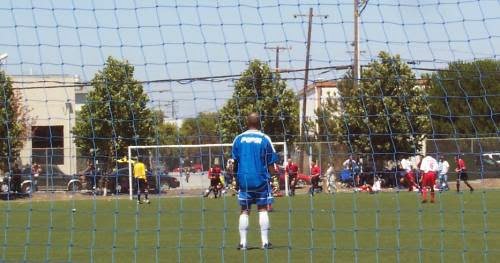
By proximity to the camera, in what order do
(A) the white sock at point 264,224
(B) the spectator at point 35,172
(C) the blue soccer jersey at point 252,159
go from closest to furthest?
(C) the blue soccer jersey at point 252,159 → (A) the white sock at point 264,224 → (B) the spectator at point 35,172

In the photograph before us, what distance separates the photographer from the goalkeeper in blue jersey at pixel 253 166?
12.6m

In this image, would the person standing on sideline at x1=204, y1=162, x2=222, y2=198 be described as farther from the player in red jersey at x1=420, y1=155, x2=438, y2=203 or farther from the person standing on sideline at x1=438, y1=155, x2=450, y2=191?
the person standing on sideline at x1=438, y1=155, x2=450, y2=191

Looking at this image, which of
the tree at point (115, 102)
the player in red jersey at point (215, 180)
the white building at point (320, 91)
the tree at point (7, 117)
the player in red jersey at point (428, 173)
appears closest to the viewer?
the tree at point (7, 117)

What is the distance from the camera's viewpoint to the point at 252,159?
12.6 metres

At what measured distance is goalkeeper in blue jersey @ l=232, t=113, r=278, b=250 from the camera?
12.6m

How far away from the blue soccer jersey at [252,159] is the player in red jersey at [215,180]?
14.5 m

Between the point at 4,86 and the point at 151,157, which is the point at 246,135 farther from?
the point at 151,157

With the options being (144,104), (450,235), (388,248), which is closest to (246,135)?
(144,104)

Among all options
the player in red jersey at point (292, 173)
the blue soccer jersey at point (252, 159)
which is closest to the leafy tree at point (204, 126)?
the blue soccer jersey at point (252, 159)

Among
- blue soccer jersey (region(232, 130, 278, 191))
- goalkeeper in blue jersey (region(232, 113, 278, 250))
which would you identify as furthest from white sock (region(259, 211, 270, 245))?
blue soccer jersey (region(232, 130, 278, 191))

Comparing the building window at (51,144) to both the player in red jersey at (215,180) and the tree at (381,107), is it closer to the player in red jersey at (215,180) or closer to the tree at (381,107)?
the tree at (381,107)

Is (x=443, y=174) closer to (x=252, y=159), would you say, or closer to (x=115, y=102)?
(x=252, y=159)

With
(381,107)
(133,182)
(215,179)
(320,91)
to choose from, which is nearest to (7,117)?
(381,107)

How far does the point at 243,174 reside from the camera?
1262 centimetres
